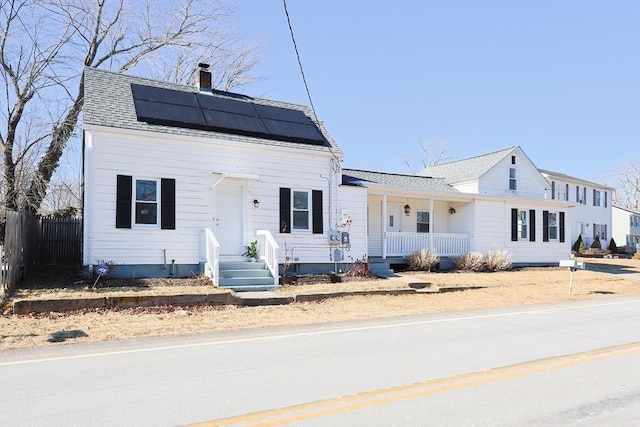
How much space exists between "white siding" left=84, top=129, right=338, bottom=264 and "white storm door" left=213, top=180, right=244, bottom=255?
222mm

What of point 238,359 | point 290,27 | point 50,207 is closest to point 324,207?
point 290,27

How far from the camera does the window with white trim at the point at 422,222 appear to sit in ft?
74.2

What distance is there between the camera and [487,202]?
2252cm

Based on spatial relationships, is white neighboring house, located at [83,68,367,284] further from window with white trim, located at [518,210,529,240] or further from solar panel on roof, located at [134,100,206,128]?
window with white trim, located at [518,210,529,240]

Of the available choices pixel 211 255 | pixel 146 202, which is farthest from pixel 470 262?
pixel 146 202

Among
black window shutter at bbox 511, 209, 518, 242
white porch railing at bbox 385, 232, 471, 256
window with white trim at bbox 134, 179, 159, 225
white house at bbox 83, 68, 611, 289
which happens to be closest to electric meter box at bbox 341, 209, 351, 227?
white house at bbox 83, 68, 611, 289

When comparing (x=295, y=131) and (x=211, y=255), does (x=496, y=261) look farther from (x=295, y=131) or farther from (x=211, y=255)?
(x=211, y=255)

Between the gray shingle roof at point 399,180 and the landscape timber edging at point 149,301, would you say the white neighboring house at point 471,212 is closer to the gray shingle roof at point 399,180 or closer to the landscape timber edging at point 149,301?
the gray shingle roof at point 399,180

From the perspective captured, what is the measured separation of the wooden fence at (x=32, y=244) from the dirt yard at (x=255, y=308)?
66 cm

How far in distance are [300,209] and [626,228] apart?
1822 inches

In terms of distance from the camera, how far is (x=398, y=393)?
5.30 m

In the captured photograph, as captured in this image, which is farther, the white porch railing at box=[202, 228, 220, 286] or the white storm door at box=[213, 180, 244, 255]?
the white storm door at box=[213, 180, 244, 255]

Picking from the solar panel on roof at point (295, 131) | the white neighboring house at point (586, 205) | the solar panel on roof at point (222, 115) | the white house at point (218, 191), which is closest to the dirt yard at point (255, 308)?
the white house at point (218, 191)

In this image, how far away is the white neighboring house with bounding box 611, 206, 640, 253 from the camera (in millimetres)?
50781
